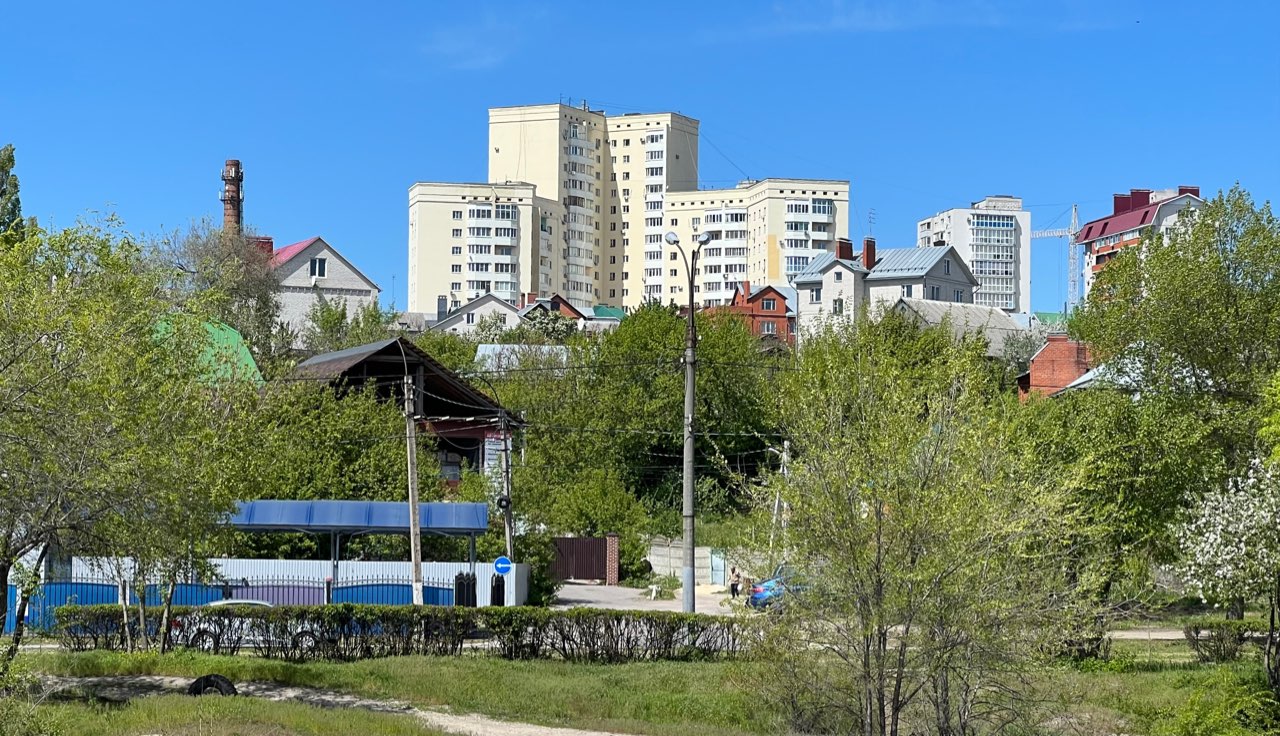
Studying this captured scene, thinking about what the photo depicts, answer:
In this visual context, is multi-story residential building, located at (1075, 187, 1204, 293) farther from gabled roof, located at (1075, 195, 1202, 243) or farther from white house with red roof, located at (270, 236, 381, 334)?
white house with red roof, located at (270, 236, 381, 334)

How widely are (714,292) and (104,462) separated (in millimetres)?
165230

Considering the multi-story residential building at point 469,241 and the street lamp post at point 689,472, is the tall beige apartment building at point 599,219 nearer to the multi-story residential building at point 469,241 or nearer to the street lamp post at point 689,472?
the multi-story residential building at point 469,241

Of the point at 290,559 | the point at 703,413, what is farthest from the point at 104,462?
the point at 703,413

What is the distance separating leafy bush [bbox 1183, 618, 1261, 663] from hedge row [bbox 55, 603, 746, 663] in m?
11.8

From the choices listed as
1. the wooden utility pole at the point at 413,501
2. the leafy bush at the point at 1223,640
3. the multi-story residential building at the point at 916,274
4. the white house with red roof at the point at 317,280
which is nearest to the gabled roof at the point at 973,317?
the multi-story residential building at the point at 916,274

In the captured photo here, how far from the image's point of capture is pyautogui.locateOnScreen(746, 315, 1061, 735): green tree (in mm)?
17047

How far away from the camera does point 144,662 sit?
23.4m

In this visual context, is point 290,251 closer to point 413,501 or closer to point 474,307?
point 474,307

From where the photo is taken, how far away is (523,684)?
898 inches

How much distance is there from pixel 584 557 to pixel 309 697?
28577mm

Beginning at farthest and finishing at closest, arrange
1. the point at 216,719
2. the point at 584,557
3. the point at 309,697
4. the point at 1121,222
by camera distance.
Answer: the point at 1121,222 < the point at 584,557 < the point at 309,697 < the point at 216,719

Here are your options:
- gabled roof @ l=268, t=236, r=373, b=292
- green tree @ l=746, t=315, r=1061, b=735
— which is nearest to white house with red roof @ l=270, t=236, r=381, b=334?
gabled roof @ l=268, t=236, r=373, b=292

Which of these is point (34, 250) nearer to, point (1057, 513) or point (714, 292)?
point (1057, 513)

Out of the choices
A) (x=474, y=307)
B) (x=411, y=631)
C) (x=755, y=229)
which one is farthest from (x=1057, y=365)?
(x=755, y=229)
